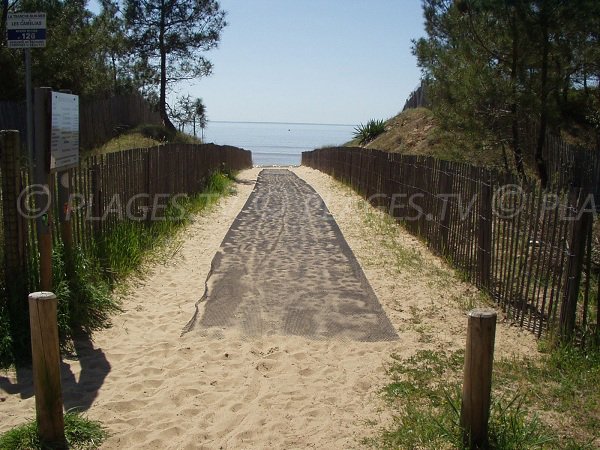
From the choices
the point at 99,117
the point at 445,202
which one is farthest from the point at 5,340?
the point at 99,117

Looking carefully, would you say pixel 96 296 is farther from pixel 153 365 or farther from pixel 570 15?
pixel 570 15

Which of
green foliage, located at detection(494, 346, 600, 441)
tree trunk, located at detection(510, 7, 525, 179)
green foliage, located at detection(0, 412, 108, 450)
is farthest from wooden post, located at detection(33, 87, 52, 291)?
tree trunk, located at detection(510, 7, 525, 179)

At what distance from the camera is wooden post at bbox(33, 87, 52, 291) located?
531cm

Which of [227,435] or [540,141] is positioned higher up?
[540,141]

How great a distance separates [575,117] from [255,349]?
61.1ft

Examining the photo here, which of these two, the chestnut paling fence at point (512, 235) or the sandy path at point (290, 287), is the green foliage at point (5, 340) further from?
the chestnut paling fence at point (512, 235)

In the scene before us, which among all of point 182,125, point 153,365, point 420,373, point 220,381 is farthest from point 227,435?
point 182,125

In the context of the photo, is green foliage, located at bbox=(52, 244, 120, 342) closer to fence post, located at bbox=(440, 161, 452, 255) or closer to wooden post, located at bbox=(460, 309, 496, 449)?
wooden post, located at bbox=(460, 309, 496, 449)

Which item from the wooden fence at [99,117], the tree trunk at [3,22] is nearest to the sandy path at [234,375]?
the wooden fence at [99,117]

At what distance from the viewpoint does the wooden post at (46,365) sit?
12.2 feet

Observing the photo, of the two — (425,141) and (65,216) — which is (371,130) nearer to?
(425,141)

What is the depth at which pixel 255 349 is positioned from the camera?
556 cm

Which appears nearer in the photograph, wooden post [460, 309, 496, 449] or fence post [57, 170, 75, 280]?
wooden post [460, 309, 496, 449]

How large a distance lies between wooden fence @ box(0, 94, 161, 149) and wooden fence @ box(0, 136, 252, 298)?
22.6 feet
